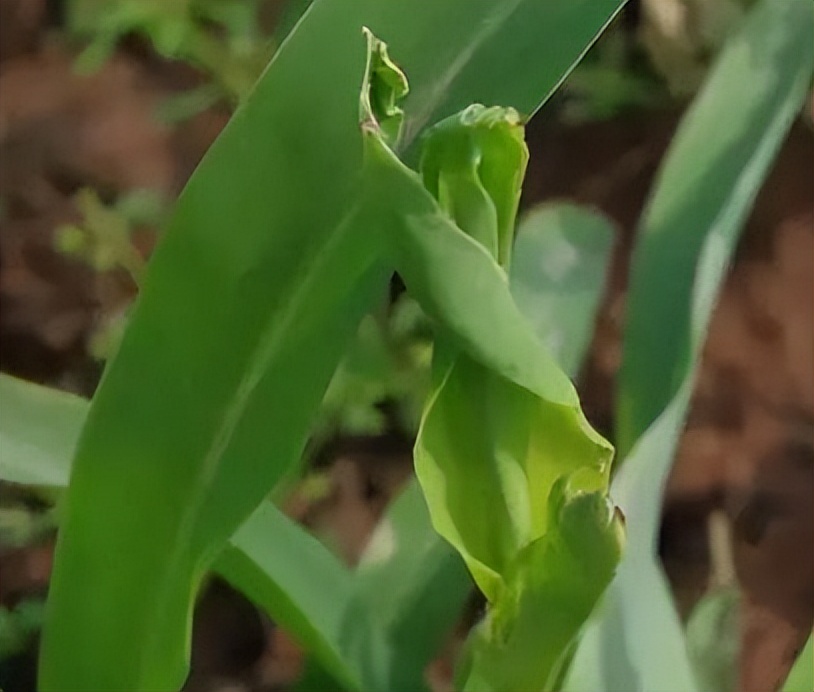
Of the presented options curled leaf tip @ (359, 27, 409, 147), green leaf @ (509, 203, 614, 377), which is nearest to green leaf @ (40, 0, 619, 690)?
curled leaf tip @ (359, 27, 409, 147)

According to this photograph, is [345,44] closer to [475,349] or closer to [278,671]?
[475,349]

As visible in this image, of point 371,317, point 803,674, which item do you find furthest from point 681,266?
point 371,317

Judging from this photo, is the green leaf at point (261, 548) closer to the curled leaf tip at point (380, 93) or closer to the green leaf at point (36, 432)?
the green leaf at point (36, 432)

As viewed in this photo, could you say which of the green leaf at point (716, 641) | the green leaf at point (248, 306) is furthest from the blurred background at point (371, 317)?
the green leaf at point (248, 306)

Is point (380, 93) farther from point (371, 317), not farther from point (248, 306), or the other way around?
point (371, 317)

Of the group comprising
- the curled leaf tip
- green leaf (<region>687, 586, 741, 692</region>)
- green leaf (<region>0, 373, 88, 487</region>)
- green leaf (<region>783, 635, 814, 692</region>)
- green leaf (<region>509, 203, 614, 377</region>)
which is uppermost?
the curled leaf tip

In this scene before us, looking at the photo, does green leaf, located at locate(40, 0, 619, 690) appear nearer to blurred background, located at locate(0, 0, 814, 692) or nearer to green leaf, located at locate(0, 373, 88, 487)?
green leaf, located at locate(0, 373, 88, 487)
